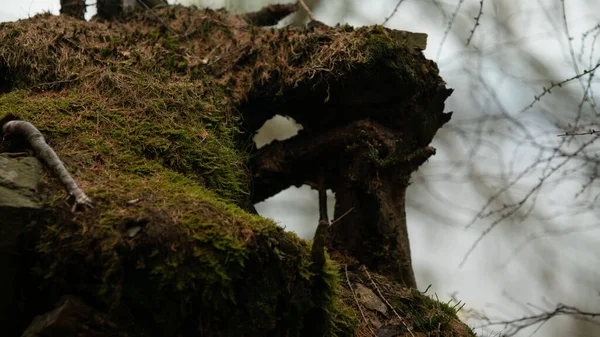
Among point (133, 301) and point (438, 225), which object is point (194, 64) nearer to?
point (133, 301)

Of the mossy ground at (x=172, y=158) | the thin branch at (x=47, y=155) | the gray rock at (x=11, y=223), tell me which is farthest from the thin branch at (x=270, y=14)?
the gray rock at (x=11, y=223)

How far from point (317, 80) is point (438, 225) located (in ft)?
23.4

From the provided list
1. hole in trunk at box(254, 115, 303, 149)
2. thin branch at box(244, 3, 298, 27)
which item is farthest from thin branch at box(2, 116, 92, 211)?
hole in trunk at box(254, 115, 303, 149)

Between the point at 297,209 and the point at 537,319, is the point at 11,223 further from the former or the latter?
the point at 297,209

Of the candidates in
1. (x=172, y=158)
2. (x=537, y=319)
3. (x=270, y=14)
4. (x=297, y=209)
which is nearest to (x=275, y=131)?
(x=297, y=209)

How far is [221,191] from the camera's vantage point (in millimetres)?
3500

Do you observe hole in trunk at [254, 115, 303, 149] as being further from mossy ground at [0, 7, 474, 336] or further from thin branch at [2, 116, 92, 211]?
thin branch at [2, 116, 92, 211]

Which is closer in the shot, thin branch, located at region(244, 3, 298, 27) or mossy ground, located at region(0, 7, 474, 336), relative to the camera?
mossy ground, located at region(0, 7, 474, 336)

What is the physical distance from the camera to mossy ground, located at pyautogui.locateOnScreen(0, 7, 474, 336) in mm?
2256

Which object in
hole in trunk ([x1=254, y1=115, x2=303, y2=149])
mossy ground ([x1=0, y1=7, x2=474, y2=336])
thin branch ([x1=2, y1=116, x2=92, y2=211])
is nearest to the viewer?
mossy ground ([x1=0, y1=7, x2=474, y2=336])

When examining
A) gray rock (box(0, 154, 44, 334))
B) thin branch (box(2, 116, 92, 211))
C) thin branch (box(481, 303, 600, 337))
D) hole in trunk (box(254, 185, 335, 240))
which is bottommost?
gray rock (box(0, 154, 44, 334))

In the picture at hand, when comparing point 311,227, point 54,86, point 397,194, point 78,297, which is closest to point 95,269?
point 78,297

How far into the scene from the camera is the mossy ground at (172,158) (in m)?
2.26

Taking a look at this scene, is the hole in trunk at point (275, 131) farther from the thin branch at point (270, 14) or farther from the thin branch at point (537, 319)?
the thin branch at point (537, 319)
